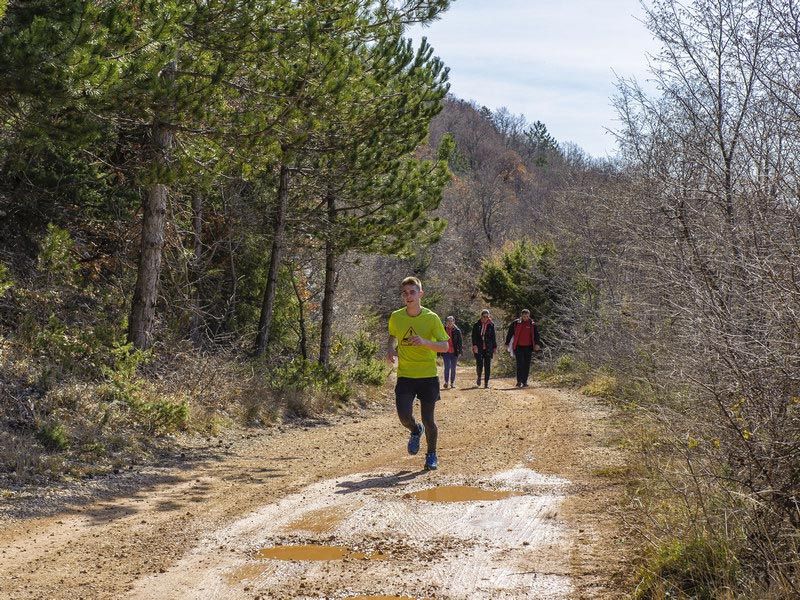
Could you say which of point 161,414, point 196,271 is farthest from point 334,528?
point 196,271

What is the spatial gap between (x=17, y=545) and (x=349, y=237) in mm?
12755

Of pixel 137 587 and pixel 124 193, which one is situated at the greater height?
pixel 124 193

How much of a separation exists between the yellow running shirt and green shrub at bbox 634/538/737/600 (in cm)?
458

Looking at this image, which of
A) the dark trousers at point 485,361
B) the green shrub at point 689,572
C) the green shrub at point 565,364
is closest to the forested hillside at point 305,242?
the green shrub at point 689,572

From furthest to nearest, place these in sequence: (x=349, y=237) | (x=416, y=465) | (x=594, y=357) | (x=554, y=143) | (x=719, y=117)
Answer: (x=554, y=143), (x=594, y=357), (x=349, y=237), (x=719, y=117), (x=416, y=465)

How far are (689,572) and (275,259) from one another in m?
14.1

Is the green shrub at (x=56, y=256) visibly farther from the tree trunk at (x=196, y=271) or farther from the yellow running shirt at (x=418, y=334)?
the yellow running shirt at (x=418, y=334)

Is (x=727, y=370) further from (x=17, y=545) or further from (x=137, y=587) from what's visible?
(x=17, y=545)

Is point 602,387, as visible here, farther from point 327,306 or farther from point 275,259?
point 275,259

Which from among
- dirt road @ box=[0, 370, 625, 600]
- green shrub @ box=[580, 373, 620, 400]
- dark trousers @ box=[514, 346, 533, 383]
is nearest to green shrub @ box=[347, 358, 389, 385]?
dark trousers @ box=[514, 346, 533, 383]

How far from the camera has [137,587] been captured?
554 cm

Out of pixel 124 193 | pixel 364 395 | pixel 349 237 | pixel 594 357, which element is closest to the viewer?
pixel 124 193

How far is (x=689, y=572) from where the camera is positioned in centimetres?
523

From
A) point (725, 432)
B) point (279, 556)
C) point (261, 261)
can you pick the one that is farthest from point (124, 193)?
point (725, 432)
